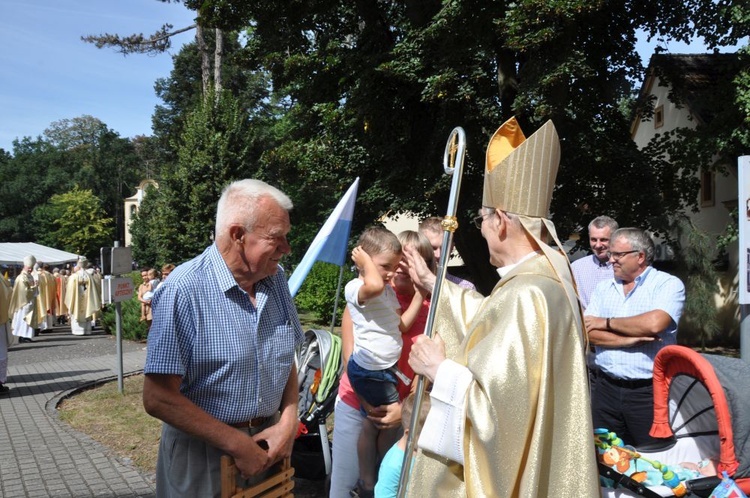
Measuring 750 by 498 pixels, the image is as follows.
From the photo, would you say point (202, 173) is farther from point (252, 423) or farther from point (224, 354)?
point (224, 354)

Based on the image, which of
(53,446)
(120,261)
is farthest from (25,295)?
(53,446)

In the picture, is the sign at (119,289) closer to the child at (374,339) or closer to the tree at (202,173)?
the child at (374,339)

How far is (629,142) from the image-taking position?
14484mm

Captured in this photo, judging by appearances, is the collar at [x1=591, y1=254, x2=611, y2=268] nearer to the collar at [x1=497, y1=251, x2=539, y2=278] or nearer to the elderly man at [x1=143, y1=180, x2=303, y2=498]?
the collar at [x1=497, y1=251, x2=539, y2=278]

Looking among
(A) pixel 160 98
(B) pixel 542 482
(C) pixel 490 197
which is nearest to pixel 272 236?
(C) pixel 490 197

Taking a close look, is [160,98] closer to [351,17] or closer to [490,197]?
[351,17]

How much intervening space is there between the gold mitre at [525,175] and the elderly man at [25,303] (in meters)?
16.1

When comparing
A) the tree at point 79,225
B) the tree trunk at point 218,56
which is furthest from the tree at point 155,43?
the tree at point 79,225

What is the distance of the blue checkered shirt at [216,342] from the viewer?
8.34 feet

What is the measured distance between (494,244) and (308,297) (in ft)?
54.3

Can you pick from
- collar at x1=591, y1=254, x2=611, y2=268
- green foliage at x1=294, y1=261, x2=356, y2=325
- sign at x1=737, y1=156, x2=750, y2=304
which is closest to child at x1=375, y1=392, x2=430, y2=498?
sign at x1=737, y1=156, x2=750, y2=304

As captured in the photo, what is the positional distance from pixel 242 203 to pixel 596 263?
12.0 feet

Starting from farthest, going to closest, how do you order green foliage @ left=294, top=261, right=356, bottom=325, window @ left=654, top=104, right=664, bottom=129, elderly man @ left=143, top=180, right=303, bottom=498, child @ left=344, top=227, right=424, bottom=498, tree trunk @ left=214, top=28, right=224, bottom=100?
tree trunk @ left=214, top=28, right=224, bottom=100 < window @ left=654, top=104, right=664, bottom=129 < green foliage @ left=294, top=261, right=356, bottom=325 < child @ left=344, top=227, right=424, bottom=498 < elderly man @ left=143, top=180, right=303, bottom=498

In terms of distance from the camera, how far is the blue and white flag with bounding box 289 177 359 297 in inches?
232
